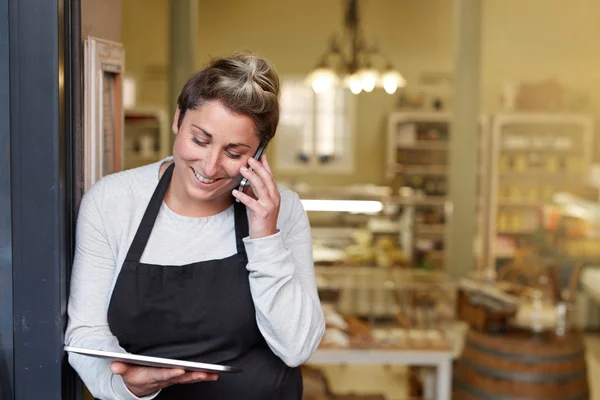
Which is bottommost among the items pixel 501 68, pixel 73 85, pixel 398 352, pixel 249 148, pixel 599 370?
pixel 599 370

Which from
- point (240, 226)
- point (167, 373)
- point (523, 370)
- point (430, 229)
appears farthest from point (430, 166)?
point (167, 373)

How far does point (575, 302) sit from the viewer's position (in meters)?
8.55

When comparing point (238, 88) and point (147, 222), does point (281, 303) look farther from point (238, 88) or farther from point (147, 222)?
point (238, 88)

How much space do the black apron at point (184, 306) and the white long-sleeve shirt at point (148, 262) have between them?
22mm

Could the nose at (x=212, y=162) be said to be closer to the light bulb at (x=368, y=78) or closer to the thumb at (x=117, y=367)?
the thumb at (x=117, y=367)

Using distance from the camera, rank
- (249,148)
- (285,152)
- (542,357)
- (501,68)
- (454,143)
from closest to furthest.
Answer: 1. (249,148)
2. (542,357)
3. (454,143)
4. (501,68)
5. (285,152)

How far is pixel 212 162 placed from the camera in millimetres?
1730

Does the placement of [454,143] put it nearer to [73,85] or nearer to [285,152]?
[285,152]

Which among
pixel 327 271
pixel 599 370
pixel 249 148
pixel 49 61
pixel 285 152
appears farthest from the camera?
pixel 285 152

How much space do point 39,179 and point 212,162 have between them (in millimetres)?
A: 384

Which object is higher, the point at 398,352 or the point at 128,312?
the point at 128,312

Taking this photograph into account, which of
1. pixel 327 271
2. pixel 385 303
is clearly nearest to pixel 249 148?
pixel 385 303

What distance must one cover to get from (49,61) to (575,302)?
25.9 feet

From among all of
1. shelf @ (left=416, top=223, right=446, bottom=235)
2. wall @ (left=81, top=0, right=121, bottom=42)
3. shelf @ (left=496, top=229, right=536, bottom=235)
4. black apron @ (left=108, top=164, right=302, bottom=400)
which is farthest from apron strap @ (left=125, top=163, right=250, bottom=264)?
shelf @ (left=416, top=223, right=446, bottom=235)
